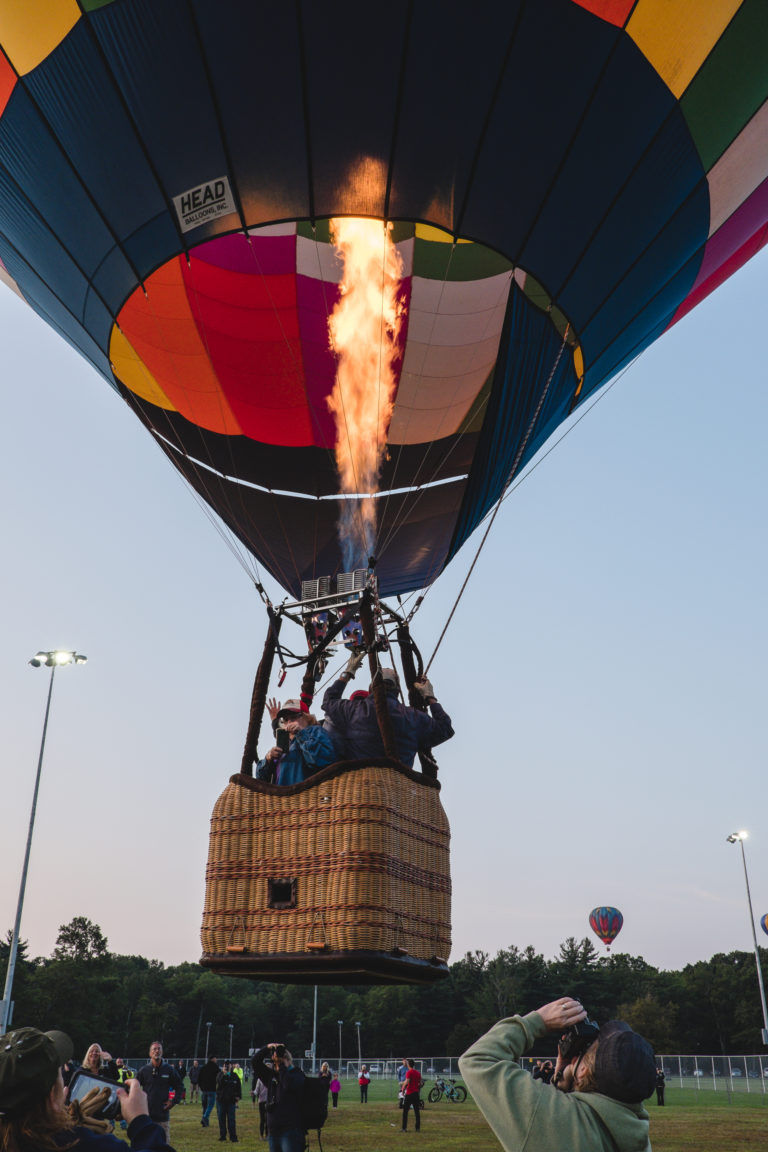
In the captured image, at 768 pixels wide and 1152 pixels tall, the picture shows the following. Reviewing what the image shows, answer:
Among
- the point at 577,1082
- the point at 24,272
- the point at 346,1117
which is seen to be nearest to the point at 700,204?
the point at 24,272

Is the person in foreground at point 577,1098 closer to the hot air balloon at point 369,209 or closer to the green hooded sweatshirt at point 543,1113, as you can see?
the green hooded sweatshirt at point 543,1113

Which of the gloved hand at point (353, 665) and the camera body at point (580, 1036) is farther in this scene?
the gloved hand at point (353, 665)

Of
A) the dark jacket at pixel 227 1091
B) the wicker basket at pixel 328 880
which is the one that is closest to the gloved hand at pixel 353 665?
the wicker basket at pixel 328 880

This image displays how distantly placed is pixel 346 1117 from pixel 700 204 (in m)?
14.4

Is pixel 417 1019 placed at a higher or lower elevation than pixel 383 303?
lower

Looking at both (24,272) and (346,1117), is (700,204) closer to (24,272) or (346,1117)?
(24,272)

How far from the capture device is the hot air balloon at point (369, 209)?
14.6 ft

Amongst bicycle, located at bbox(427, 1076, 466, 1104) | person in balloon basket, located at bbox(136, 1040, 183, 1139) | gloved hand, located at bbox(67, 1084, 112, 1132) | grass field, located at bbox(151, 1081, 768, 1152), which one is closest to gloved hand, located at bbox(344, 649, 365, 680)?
gloved hand, located at bbox(67, 1084, 112, 1132)

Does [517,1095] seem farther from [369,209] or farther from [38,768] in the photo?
[38,768]

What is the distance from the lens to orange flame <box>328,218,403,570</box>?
5.76m

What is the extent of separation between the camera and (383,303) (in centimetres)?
620

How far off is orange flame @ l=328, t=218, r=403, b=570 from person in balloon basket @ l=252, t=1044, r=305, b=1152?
10.0 feet

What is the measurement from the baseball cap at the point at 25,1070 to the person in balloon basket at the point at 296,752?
246 centimetres

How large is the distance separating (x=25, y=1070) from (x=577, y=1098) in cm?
91
